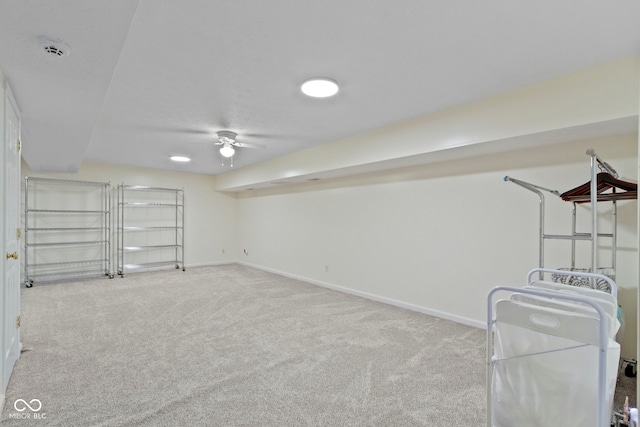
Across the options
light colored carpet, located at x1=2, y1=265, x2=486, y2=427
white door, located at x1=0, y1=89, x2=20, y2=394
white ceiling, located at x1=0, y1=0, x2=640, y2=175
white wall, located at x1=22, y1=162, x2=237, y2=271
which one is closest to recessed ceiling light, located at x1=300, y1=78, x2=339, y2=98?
white ceiling, located at x1=0, y1=0, x2=640, y2=175

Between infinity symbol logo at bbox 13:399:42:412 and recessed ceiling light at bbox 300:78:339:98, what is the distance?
2.79m

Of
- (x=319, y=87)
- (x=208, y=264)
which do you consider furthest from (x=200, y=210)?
(x=319, y=87)

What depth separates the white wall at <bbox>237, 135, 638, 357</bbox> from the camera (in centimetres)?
277

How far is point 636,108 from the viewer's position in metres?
1.96

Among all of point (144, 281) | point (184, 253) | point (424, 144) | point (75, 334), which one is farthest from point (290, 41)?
point (184, 253)

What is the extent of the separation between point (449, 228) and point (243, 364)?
2.67 meters

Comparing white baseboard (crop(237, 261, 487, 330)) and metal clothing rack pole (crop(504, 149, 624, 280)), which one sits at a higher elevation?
metal clothing rack pole (crop(504, 149, 624, 280))

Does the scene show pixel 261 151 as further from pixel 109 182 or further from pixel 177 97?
pixel 109 182

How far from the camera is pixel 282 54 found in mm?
1954

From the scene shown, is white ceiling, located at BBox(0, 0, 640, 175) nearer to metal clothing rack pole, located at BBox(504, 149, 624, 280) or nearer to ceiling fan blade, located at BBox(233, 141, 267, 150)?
metal clothing rack pole, located at BBox(504, 149, 624, 280)

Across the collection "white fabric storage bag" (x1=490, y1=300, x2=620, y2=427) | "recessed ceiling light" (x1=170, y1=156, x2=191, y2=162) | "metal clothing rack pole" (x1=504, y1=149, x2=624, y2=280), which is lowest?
"white fabric storage bag" (x1=490, y1=300, x2=620, y2=427)

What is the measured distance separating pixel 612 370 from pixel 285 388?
1801 mm

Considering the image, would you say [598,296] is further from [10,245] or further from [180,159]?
[180,159]

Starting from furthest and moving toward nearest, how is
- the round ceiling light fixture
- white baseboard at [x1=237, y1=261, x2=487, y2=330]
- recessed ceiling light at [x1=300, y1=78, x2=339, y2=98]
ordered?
the round ceiling light fixture < white baseboard at [x1=237, y1=261, x2=487, y2=330] < recessed ceiling light at [x1=300, y1=78, x2=339, y2=98]
